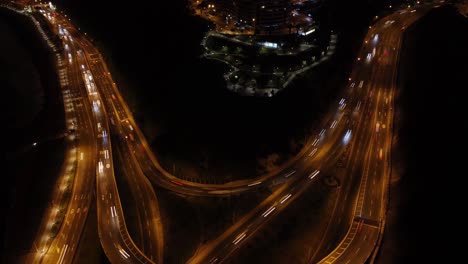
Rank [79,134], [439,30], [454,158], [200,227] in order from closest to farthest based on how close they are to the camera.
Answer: [200,227] < [454,158] < [79,134] < [439,30]

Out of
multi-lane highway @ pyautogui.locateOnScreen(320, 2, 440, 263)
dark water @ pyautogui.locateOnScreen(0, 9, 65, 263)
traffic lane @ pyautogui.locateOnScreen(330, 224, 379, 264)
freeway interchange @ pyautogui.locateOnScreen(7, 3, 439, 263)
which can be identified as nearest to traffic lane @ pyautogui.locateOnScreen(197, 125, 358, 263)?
freeway interchange @ pyautogui.locateOnScreen(7, 3, 439, 263)

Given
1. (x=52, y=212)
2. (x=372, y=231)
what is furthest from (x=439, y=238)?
(x=52, y=212)

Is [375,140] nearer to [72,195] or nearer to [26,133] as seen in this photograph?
[72,195]

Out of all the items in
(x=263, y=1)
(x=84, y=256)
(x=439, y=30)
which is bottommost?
(x=84, y=256)

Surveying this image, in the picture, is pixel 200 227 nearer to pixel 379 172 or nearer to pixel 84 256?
pixel 84 256

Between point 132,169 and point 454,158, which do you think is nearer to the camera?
point 454,158

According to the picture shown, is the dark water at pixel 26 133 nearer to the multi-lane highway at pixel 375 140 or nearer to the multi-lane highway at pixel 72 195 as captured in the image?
the multi-lane highway at pixel 72 195

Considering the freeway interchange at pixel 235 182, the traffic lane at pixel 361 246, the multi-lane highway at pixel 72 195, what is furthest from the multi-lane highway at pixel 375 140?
the multi-lane highway at pixel 72 195
